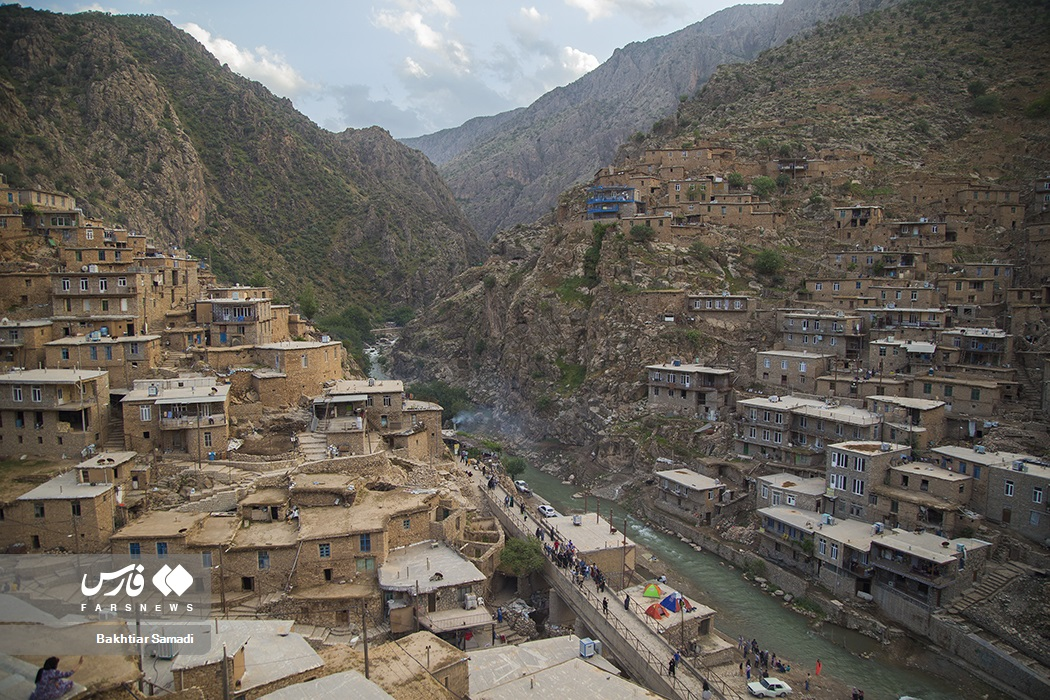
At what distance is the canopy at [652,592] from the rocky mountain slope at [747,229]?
21.1m

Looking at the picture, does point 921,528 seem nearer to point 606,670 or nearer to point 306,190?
point 606,670

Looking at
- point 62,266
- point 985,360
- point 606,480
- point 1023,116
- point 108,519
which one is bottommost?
point 606,480

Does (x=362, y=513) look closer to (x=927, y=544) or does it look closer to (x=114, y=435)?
A: (x=114, y=435)

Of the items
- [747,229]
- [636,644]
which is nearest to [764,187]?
[747,229]

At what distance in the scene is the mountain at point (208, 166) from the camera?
76.6 meters

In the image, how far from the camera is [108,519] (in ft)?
84.1

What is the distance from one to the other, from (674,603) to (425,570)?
9.78 m

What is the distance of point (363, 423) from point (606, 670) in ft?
54.5

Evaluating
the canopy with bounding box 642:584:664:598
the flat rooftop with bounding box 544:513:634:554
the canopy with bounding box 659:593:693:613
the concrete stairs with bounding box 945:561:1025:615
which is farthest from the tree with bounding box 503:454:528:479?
the concrete stairs with bounding box 945:561:1025:615

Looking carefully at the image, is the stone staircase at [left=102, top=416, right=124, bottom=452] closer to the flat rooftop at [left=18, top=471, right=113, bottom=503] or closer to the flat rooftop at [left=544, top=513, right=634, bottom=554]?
the flat rooftop at [left=18, top=471, right=113, bottom=503]

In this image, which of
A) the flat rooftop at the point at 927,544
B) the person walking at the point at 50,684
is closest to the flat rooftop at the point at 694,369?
the flat rooftop at the point at 927,544

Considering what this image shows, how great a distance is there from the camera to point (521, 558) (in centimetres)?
3055

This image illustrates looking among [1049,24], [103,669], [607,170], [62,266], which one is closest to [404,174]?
[607,170]

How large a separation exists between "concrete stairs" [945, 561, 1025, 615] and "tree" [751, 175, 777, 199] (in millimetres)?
46047
